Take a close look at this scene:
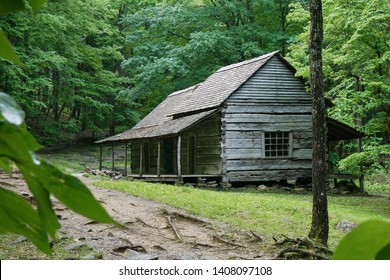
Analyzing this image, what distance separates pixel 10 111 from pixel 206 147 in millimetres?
15932

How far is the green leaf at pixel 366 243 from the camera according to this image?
0.26 m

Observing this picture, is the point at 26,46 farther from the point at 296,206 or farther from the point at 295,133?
the point at 295,133

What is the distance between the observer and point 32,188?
280mm

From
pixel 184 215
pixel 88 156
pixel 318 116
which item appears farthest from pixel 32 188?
pixel 88 156

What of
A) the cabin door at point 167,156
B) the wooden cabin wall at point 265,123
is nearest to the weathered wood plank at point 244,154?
the wooden cabin wall at point 265,123

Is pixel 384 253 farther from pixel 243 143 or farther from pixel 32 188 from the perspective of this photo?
pixel 243 143

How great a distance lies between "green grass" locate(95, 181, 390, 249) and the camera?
8086mm

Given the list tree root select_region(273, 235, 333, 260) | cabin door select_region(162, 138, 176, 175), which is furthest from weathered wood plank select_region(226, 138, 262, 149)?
tree root select_region(273, 235, 333, 260)

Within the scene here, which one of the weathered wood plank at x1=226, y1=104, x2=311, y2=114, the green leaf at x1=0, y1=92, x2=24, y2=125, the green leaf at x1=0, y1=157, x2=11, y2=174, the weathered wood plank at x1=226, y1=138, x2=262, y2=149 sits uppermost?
Result: the weathered wood plank at x1=226, y1=104, x2=311, y2=114

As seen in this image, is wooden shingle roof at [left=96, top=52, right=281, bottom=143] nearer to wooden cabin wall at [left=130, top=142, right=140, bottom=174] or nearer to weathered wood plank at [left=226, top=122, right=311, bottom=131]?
weathered wood plank at [left=226, top=122, right=311, bottom=131]

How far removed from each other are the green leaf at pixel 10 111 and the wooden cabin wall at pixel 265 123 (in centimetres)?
1516

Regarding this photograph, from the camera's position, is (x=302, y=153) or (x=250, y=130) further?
(x=302, y=153)

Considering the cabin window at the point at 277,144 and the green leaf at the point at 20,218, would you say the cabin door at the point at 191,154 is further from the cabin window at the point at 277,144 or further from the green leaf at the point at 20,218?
the green leaf at the point at 20,218

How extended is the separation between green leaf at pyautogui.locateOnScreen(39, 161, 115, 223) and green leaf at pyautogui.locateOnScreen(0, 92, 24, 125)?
32mm
